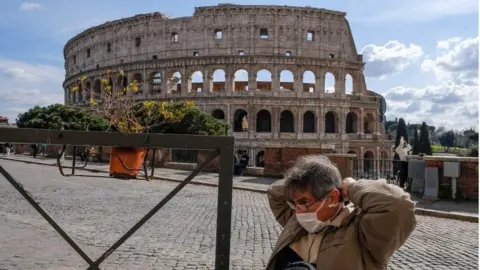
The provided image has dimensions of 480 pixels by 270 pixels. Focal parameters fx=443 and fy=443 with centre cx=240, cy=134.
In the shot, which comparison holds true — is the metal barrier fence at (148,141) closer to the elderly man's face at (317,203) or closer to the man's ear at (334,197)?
the elderly man's face at (317,203)

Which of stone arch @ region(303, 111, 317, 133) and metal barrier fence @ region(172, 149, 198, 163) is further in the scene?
stone arch @ region(303, 111, 317, 133)

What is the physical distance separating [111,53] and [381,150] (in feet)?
96.3

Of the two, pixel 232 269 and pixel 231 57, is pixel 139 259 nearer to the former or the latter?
pixel 232 269

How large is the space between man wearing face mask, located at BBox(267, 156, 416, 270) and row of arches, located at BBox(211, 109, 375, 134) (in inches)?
1526

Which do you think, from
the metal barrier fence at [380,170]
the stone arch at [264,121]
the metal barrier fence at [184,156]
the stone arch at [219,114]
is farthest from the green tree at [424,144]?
the metal barrier fence at [184,156]

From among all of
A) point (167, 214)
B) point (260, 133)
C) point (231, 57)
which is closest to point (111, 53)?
point (231, 57)

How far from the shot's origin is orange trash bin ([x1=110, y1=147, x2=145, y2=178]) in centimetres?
294

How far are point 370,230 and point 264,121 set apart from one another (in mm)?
41197

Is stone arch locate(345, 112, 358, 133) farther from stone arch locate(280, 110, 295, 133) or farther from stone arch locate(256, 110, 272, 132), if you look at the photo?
stone arch locate(256, 110, 272, 132)

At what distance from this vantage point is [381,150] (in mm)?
42969

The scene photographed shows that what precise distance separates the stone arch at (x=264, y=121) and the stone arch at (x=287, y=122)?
3.93 ft

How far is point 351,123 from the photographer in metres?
44.6

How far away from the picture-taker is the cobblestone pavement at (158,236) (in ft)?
16.6

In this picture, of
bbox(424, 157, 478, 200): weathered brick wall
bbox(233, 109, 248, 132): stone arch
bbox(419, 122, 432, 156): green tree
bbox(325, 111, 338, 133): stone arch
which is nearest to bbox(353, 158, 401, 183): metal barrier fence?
bbox(424, 157, 478, 200): weathered brick wall
